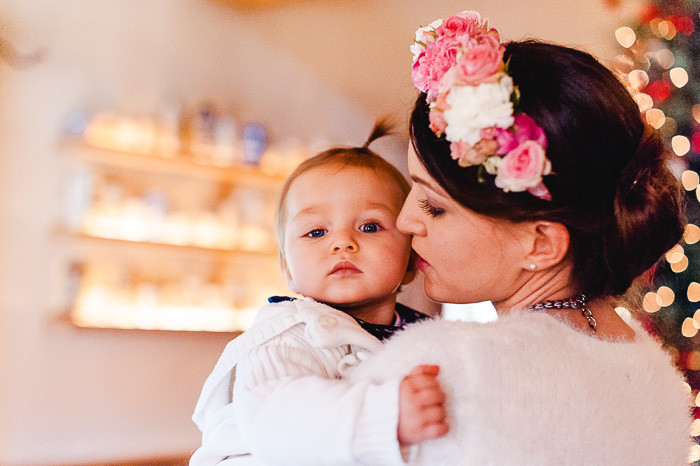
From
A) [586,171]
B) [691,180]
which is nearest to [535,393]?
[586,171]

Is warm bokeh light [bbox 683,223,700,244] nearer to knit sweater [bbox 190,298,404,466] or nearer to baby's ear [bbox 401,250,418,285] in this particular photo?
baby's ear [bbox 401,250,418,285]

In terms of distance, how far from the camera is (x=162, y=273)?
389 cm

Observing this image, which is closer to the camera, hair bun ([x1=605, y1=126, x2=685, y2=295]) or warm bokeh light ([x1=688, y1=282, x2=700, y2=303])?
hair bun ([x1=605, y1=126, x2=685, y2=295])

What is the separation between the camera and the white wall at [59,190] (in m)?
3.44

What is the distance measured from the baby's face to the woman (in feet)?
0.72

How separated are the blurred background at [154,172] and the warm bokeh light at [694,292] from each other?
0.07m

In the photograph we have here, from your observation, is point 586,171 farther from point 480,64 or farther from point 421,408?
point 421,408

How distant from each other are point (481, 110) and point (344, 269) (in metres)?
0.54

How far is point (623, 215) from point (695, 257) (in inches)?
93.6

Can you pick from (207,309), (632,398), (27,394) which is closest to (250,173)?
(207,309)

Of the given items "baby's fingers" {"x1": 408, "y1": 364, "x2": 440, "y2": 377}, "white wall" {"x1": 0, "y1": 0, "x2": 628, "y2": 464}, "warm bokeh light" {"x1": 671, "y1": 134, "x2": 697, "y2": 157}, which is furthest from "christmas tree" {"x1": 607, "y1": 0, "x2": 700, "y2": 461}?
"baby's fingers" {"x1": 408, "y1": 364, "x2": 440, "y2": 377}

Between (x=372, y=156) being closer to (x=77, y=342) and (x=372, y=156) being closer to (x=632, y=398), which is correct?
(x=632, y=398)

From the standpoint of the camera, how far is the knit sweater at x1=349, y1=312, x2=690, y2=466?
0.83 meters

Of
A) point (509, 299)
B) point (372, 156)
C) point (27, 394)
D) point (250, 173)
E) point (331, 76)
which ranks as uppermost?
point (331, 76)
